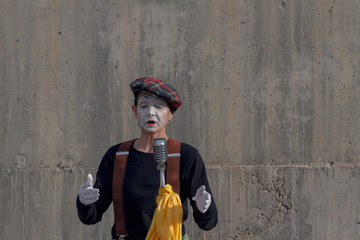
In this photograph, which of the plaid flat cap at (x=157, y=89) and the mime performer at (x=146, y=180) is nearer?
the mime performer at (x=146, y=180)

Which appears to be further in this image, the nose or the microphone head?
the nose

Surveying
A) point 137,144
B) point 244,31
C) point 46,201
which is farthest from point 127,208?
point 244,31

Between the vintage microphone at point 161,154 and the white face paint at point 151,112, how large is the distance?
0.25 meters

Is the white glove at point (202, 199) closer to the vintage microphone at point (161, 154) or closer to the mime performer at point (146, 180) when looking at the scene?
the mime performer at point (146, 180)

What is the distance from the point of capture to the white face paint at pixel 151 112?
3.96 m

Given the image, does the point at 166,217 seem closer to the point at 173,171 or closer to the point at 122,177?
the point at 173,171

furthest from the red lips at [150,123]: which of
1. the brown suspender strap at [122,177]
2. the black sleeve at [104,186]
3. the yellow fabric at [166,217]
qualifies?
the yellow fabric at [166,217]

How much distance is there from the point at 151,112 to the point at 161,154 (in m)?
0.34

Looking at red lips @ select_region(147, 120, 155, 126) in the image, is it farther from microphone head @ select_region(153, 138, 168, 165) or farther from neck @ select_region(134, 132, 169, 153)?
microphone head @ select_region(153, 138, 168, 165)

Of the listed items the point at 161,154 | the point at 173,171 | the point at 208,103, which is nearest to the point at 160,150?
the point at 161,154

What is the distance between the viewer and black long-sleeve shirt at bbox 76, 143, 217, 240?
3832 mm

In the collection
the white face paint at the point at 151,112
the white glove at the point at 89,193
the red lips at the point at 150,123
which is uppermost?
the white face paint at the point at 151,112

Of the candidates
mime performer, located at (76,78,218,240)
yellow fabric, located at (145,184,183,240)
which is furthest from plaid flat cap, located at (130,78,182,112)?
yellow fabric, located at (145,184,183,240)

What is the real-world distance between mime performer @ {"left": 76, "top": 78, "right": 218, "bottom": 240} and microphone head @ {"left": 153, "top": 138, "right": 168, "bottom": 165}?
168 millimetres
